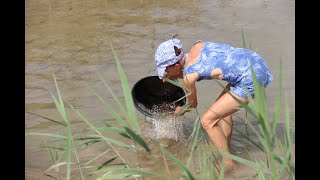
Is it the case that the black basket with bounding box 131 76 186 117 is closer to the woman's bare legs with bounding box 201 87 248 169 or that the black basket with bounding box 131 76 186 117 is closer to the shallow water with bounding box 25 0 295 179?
the shallow water with bounding box 25 0 295 179

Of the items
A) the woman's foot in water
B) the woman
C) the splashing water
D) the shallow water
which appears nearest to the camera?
the woman

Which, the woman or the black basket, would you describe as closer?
the woman

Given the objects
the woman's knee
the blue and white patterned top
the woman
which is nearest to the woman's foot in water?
the woman

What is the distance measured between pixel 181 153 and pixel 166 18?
4.24m

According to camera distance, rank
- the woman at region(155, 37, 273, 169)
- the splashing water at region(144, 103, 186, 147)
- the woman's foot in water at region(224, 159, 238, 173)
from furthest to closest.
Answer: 1. the splashing water at region(144, 103, 186, 147)
2. the woman's foot in water at region(224, 159, 238, 173)
3. the woman at region(155, 37, 273, 169)

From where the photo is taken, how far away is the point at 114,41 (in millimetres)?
7852

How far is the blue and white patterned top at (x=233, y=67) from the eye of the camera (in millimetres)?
4305

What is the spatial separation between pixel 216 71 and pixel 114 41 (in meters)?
3.70

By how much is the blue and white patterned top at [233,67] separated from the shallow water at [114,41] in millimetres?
708

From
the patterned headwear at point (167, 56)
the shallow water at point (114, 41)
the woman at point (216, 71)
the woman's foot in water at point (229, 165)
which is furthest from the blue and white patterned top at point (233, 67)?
the shallow water at point (114, 41)

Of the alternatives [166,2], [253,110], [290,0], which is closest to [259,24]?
[290,0]

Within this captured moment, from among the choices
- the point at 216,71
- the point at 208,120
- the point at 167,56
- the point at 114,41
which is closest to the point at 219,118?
the point at 208,120

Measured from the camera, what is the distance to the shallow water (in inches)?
231

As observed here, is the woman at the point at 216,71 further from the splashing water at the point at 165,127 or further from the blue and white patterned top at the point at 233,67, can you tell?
the splashing water at the point at 165,127
